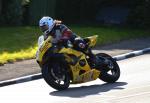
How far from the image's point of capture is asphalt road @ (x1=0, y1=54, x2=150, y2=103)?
1174cm

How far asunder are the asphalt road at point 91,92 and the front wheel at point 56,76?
0.15 metres

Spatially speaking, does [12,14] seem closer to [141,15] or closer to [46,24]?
[141,15]

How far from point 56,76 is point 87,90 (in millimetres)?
677

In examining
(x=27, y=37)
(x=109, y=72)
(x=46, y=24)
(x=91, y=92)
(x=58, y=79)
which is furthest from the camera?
(x=27, y=37)

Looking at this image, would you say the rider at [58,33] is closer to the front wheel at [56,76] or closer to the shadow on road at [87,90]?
the front wheel at [56,76]

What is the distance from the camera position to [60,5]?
1163 inches

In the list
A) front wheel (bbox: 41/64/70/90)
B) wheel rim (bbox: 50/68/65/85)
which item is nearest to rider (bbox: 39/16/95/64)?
front wheel (bbox: 41/64/70/90)

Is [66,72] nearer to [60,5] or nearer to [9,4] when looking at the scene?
[9,4]

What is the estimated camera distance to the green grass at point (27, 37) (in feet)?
60.0

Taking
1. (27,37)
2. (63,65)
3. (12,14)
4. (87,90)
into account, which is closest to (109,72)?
(87,90)

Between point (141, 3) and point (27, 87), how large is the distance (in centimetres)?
1378

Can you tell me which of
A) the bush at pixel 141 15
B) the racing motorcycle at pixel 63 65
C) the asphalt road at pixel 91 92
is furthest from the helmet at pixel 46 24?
the bush at pixel 141 15

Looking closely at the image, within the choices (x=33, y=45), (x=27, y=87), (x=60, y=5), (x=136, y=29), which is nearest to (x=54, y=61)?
(x=27, y=87)

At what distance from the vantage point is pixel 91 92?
12.7 m
